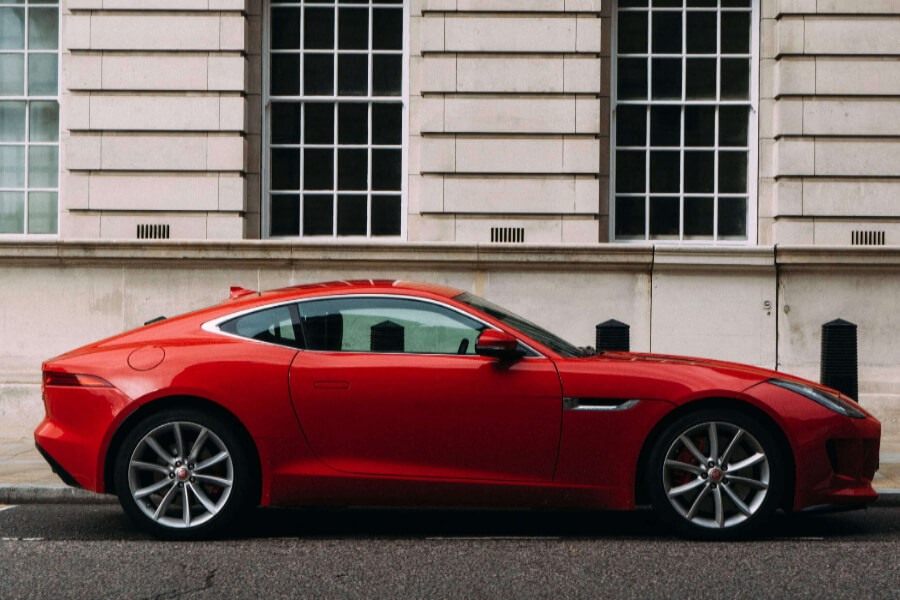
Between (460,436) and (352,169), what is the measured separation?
7.15 m

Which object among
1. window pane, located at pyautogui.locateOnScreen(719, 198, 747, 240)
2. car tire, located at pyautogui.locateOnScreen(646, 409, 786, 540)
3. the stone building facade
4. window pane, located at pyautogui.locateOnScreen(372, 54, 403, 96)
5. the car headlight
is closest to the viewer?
car tire, located at pyautogui.locateOnScreen(646, 409, 786, 540)

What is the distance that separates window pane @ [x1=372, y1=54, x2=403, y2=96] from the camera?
508 inches

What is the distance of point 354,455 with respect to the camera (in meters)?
6.28

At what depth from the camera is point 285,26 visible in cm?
1293

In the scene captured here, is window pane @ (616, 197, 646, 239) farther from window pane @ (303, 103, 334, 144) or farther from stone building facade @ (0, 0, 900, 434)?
window pane @ (303, 103, 334, 144)

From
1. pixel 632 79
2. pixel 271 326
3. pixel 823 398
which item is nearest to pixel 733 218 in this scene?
pixel 632 79

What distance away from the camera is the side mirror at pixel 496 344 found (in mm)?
6188

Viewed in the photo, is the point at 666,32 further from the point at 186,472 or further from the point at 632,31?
the point at 186,472

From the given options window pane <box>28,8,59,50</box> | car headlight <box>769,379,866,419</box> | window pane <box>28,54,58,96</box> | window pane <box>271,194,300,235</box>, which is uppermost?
window pane <box>28,8,59,50</box>

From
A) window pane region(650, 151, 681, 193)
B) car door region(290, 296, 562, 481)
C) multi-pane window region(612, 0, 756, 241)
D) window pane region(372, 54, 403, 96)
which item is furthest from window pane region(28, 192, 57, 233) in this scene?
car door region(290, 296, 562, 481)

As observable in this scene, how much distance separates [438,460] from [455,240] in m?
6.36

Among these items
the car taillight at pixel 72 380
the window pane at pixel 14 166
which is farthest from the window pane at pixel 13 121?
the car taillight at pixel 72 380

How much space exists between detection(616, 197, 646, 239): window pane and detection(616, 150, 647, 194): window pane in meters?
0.12

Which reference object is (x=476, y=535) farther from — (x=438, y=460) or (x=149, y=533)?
(x=149, y=533)
